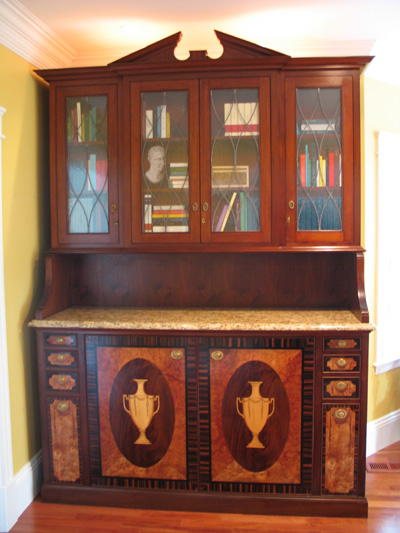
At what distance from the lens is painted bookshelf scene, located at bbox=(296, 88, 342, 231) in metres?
2.35

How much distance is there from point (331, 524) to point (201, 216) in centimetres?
171

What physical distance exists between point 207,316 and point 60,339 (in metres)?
0.80

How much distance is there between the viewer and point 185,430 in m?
2.34

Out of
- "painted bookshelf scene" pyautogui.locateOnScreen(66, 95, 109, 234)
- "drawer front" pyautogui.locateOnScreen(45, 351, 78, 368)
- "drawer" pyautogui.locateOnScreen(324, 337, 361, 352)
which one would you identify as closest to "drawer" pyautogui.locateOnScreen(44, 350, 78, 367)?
"drawer front" pyautogui.locateOnScreen(45, 351, 78, 368)

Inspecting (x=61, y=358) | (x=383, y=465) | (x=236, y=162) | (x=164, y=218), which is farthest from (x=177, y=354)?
(x=383, y=465)

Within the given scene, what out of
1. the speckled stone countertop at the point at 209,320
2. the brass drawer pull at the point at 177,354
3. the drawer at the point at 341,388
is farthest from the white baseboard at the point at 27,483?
the brass drawer pull at the point at 177,354

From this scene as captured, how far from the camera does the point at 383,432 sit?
3043 mm

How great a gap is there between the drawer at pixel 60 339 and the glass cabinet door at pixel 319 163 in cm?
129

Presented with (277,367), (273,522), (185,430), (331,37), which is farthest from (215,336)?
(331,37)

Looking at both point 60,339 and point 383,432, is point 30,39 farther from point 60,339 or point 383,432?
point 383,432

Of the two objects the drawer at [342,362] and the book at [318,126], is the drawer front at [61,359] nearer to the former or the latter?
the drawer at [342,362]

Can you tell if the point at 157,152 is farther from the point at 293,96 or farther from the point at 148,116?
the point at 293,96

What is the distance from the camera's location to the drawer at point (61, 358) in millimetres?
2377

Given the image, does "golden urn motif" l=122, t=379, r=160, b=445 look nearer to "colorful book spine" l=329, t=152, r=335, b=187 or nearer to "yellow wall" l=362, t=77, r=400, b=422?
"colorful book spine" l=329, t=152, r=335, b=187
